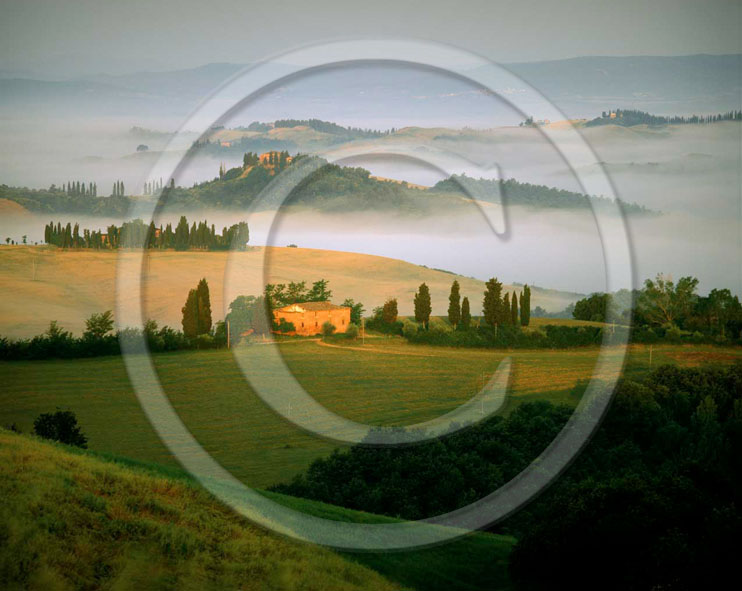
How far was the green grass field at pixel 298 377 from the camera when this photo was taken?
28.3m

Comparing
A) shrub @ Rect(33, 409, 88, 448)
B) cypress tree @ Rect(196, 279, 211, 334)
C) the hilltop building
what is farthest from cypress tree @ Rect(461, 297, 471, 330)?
shrub @ Rect(33, 409, 88, 448)

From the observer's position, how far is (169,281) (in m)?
68.6

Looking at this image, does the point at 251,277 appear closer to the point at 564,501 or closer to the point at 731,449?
the point at 731,449

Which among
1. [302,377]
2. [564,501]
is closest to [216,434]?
[302,377]

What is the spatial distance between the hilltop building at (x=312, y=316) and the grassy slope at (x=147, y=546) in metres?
35.6

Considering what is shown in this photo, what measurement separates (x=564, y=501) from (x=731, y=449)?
32.7 ft

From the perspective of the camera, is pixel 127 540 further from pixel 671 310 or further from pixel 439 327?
pixel 671 310

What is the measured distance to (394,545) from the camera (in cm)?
1445

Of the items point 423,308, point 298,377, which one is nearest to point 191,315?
point 298,377

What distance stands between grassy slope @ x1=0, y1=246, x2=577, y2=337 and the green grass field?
1623 cm

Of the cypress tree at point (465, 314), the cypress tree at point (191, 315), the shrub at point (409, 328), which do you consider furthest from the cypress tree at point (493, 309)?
the cypress tree at point (191, 315)

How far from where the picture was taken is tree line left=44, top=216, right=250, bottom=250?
74.2 meters

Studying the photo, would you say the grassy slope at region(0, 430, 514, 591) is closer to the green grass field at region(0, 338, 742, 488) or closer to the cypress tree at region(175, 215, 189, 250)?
the green grass field at region(0, 338, 742, 488)

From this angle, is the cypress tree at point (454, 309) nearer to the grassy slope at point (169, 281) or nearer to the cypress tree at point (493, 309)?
the cypress tree at point (493, 309)
